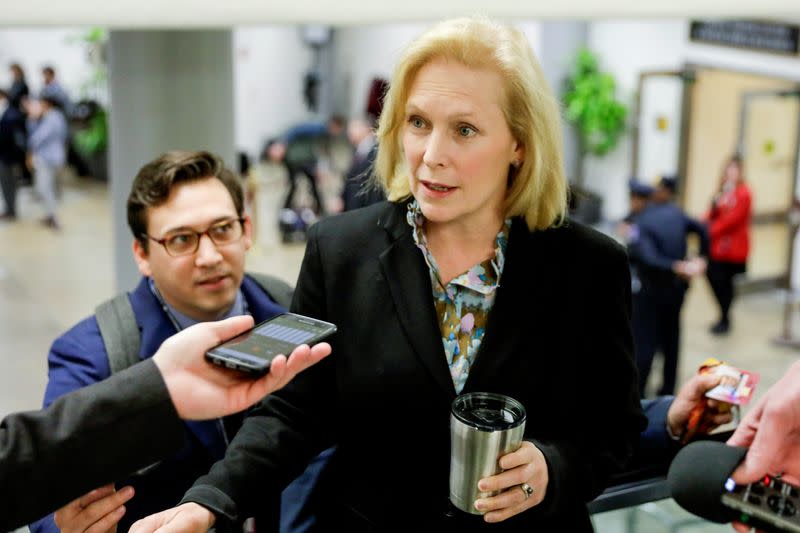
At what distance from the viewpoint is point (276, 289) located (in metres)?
2.66

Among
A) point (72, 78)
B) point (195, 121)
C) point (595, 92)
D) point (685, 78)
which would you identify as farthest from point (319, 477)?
point (72, 78)

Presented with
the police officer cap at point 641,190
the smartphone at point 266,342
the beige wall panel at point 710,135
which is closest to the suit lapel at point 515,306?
the smartphone at point 266,342

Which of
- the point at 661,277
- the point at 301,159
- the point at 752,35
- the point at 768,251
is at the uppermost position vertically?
the point at 752,35

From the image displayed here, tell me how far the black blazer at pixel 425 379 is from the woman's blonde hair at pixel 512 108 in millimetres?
60

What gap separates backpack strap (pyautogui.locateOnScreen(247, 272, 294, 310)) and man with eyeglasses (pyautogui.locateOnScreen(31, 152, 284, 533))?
0.02 meters

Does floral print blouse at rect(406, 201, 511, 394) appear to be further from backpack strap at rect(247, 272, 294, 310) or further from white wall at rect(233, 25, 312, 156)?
white wall at rect(233, 25, 312, 156)

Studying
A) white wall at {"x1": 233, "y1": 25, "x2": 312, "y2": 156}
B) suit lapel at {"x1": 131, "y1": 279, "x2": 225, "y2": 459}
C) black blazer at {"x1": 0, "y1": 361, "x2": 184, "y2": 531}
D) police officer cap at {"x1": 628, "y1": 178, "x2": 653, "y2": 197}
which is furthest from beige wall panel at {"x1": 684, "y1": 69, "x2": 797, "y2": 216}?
black blazer at {"x1": 0, "y1": 361, "x2": 184, "y2": 531}

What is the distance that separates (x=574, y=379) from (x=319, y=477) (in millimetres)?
577

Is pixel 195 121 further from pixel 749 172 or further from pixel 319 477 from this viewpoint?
pixel 749 172

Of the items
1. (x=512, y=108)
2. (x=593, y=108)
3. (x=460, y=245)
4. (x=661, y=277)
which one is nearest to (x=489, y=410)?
(x=460, y=245)

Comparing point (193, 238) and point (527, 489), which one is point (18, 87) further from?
point (527, 489)

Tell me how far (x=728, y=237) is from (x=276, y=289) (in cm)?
780

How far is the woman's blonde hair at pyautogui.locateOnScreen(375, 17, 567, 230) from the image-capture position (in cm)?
183

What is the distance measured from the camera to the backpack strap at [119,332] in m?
2.27
